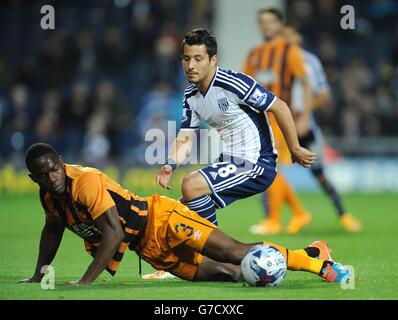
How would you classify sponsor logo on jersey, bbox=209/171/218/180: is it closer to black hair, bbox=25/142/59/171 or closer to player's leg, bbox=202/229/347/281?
player's leg, bbox=202/229/347/281

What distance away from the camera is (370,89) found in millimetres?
18172

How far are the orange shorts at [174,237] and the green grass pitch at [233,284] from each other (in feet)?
0.50

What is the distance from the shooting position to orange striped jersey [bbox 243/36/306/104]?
10773 millimetres

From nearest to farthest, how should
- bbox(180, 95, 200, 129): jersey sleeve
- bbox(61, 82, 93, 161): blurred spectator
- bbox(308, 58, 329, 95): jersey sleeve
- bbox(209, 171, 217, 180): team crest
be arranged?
bbox(209, 171, 217, 180): team crest → bbox(180, 95, 200, 129): jersey sleeve → bbox(308, 58, 329, 95): jersey sleeve → bbox(61, 82, 93, 161): blurred spectator

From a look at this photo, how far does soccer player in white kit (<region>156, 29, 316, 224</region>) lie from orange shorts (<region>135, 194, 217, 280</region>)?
0.36 meters

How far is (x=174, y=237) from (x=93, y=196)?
2.29 feet

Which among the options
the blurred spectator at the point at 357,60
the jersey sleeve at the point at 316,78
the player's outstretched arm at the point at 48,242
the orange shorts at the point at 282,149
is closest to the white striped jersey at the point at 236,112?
the player's outstretched arm at the point at 48,242

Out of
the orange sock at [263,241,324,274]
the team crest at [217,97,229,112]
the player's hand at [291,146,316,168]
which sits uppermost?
the team crest at [217,97,229,112]

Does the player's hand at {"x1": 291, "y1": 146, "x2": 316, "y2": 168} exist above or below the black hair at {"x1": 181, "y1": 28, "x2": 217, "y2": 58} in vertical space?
below

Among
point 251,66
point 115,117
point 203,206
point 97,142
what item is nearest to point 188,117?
point 203,206

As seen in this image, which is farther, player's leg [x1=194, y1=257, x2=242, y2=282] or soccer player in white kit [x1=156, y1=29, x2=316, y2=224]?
soccer player in white kit [x1=156, y1=29, x2=316, y2=224]

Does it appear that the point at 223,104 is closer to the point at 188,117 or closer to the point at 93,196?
the point at 188,117

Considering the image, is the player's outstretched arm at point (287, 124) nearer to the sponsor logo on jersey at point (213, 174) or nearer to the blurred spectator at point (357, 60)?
the sponsor logo on jersey at point (213, 174)

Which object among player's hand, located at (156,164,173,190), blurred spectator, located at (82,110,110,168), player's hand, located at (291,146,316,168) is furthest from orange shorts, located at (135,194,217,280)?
blurred spectator, located at (82,110,110,168)
